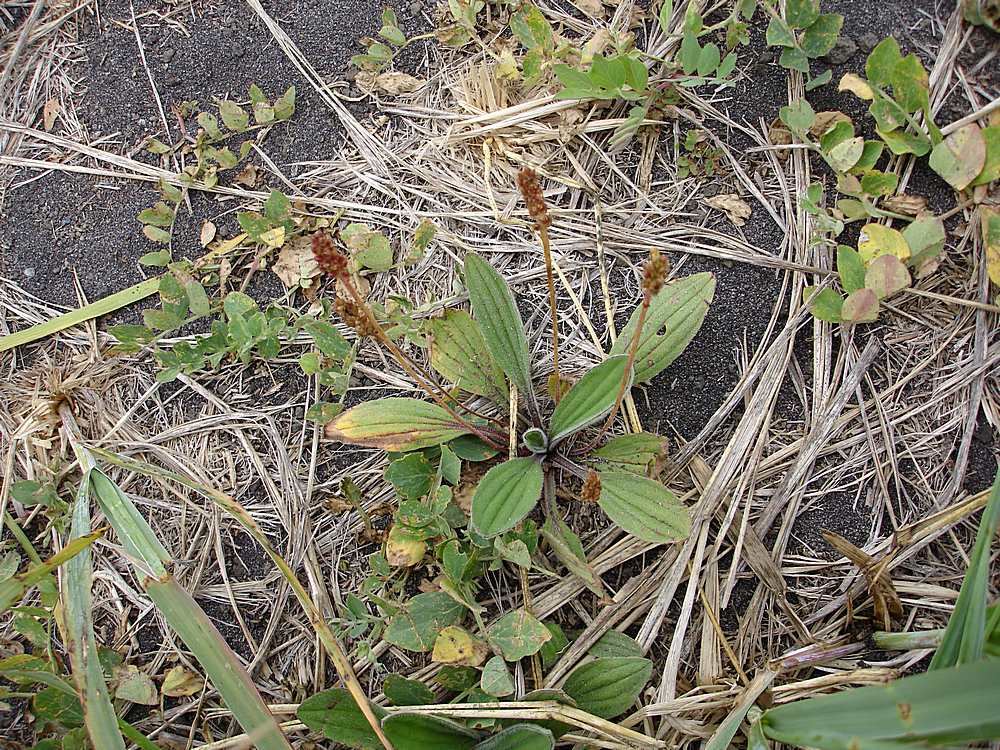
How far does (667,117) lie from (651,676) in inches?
53.0

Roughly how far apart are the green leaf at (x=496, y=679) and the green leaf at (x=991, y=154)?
1539 millimetres

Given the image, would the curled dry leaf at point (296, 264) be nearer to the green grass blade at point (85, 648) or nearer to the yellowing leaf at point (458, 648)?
the green grass blade at point (85, 648)

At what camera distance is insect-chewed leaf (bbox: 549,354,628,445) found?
1.52m

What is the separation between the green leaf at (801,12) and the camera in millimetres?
1731

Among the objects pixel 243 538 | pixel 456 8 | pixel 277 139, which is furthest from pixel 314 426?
pixel 456 8

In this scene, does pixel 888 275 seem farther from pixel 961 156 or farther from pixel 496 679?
pixel 496 679

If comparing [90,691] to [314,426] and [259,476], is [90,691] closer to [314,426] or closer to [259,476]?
[259,476]

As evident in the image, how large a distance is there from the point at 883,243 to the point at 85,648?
1.90 m

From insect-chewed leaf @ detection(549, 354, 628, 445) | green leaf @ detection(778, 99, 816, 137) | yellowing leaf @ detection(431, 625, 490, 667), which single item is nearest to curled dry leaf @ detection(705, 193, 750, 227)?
green leaf @ detection(778, 99, 816, 137)

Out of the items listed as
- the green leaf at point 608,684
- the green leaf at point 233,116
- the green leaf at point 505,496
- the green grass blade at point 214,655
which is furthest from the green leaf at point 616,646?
the green leaf at point 233,116

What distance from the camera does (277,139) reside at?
1998 mm

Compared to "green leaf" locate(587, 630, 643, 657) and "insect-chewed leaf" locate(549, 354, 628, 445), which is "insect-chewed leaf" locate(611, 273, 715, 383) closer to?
"insect-chewed leaf" locate(549, 354, 628, 445)

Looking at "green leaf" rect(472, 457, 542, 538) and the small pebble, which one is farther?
the small pebble

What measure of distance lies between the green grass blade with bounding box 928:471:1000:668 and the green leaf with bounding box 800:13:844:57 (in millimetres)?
1148
